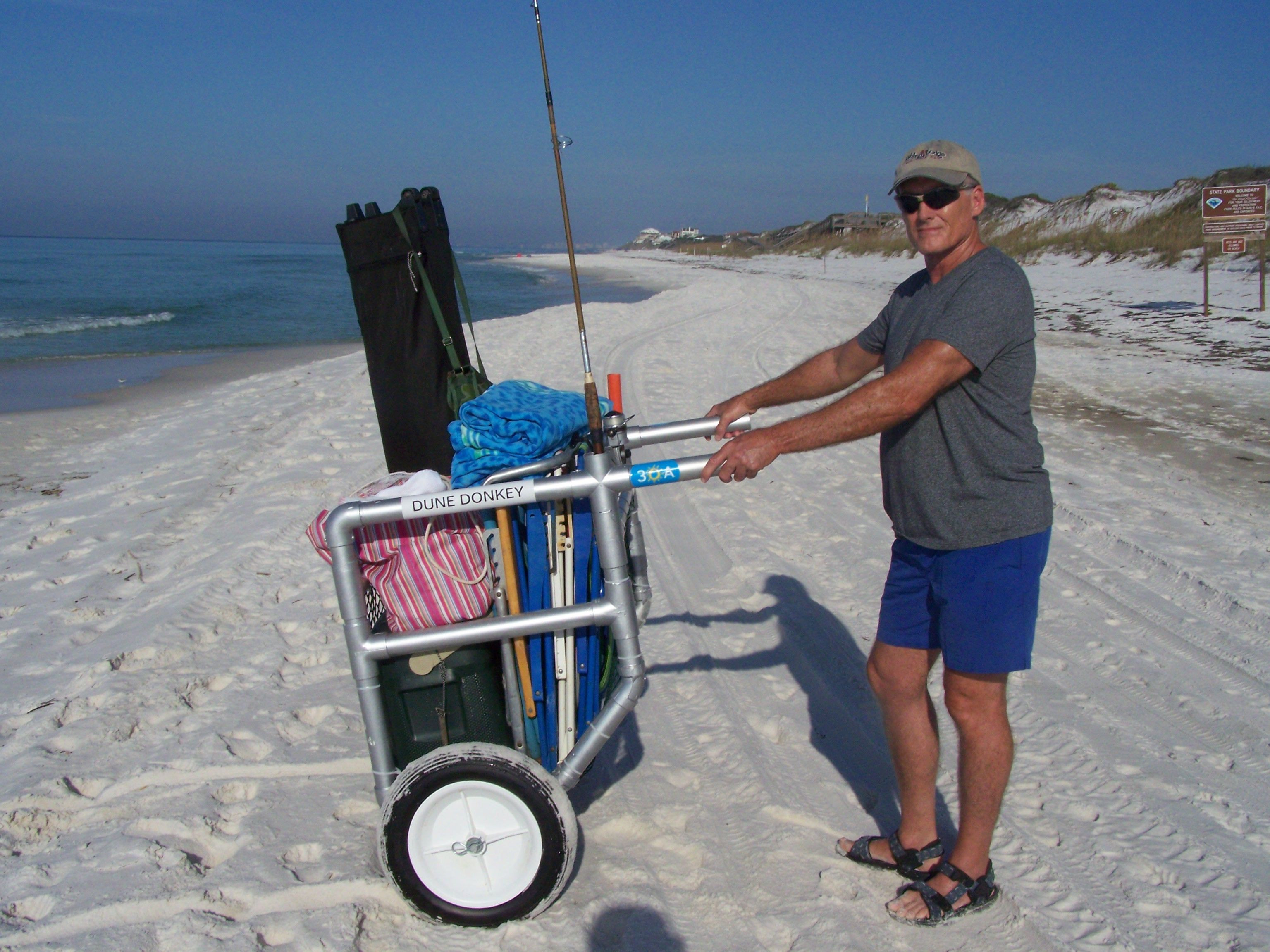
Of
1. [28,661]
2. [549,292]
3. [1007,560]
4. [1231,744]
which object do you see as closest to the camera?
[1007,560]

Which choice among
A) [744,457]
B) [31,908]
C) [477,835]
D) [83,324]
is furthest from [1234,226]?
[83,324]

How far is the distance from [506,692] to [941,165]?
6.06 ft

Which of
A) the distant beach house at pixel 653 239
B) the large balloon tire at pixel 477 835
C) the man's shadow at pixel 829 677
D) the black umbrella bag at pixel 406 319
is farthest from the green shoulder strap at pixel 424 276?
the distant beach house at pixel 653 239

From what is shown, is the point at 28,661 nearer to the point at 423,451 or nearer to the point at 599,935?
the point at 423,451

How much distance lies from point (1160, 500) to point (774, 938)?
465 cm

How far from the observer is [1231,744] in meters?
3.07

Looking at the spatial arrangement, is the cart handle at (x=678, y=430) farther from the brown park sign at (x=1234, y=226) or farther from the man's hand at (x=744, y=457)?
the brown park sign at (x=1234, y=226)

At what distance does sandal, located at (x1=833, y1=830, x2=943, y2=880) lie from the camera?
2.48 m

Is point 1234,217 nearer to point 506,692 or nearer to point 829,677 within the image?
point 829,677

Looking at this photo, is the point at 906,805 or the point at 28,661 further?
the point at 28,661

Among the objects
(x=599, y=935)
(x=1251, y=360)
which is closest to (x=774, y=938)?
(x=599, y=935)

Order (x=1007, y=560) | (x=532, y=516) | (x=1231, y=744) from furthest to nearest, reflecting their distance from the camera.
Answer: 1. (x=1231, y=744)
2. (x=532, y=516)
3. (x=1007, y=560)

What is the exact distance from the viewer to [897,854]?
2.52 meters

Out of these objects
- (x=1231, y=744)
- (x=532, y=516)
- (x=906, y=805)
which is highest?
(x=532, y=516)
